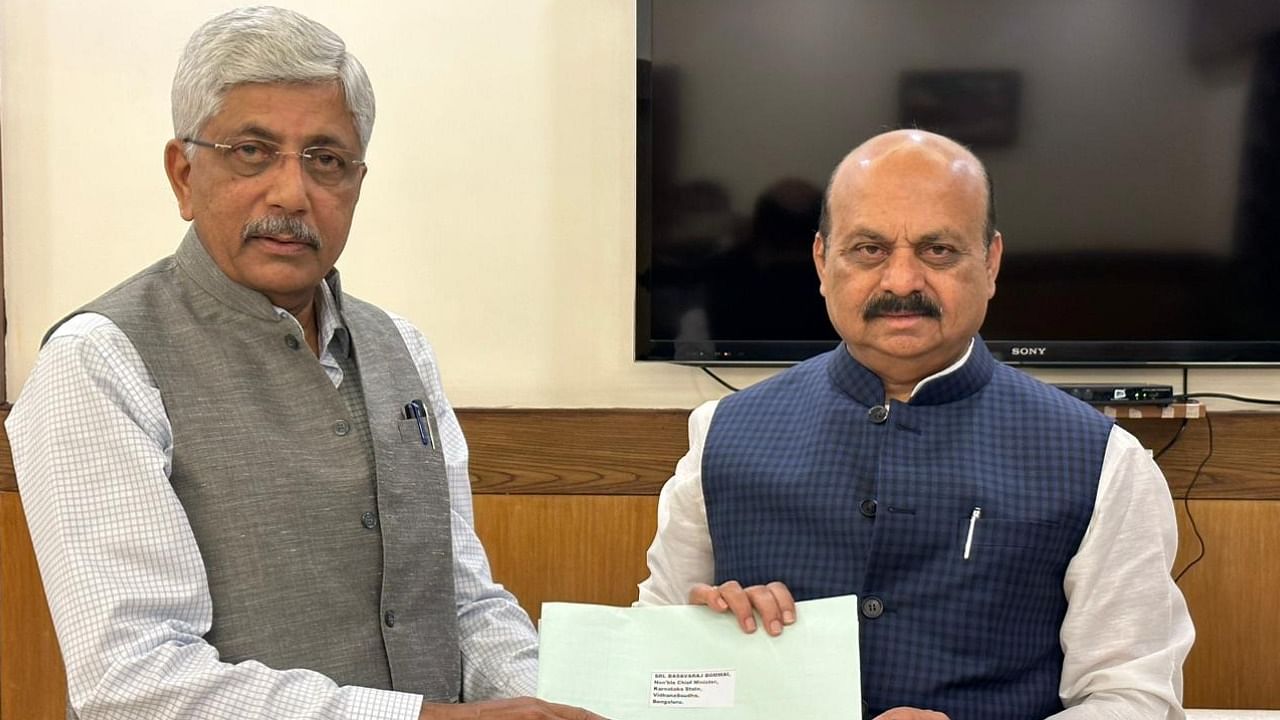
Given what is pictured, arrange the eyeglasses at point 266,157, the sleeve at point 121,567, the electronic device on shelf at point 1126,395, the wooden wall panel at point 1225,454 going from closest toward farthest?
the sleeve at point 121,567 < the eyeglasses at point 266,157 < the electronic device on shelf at point 1126,395 < the wooden wall panel at point 1225,454

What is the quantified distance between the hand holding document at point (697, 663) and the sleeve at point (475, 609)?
23 cm

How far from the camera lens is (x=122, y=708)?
139 cm

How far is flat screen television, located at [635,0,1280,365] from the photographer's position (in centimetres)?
301

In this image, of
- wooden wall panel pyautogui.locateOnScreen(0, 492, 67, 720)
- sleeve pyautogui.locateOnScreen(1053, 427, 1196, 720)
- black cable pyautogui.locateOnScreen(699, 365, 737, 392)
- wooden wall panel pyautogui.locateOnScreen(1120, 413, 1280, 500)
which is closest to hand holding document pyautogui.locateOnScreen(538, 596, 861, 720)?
sleeve pyautogui.locateOnScreen(1053, 427, 1196, 720)

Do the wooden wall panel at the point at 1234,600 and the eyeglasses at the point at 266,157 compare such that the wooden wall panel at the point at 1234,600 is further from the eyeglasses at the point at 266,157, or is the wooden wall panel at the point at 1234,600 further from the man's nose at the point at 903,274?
the eyeglasses at the point at 266,157

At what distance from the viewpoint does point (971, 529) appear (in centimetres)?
164

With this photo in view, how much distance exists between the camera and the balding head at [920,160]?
167cm

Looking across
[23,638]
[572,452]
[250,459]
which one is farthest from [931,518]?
[23,638]

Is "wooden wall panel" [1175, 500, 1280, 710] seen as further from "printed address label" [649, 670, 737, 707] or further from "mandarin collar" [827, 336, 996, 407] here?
"printed address label" [649, 670, 737, 707]

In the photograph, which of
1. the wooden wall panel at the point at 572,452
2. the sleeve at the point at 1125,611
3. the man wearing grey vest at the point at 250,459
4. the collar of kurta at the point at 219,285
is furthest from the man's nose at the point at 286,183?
the wooden wall panel at the point at 572,452

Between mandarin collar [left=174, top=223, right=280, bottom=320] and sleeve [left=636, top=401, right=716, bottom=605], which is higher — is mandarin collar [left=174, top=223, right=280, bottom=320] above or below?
above

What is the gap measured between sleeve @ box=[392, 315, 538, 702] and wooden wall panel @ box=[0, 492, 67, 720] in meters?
1.63

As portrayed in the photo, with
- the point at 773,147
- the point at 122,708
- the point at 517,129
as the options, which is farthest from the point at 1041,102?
the point at 122,708

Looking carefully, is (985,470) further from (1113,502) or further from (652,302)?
(652,302)
